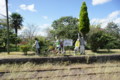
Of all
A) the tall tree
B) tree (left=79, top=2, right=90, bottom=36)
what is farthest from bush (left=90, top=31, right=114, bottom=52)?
the tall tree

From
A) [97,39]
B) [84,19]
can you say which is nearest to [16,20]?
[97,39]

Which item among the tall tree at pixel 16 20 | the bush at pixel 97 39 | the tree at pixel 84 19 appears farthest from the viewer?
the tall tree at pixel 16 20

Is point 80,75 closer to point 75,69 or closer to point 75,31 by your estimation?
point 75,69

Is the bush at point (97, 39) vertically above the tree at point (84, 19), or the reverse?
the tree at point (84, 19)

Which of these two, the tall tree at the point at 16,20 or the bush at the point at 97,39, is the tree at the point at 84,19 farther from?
the tall tree at the point at 16,20

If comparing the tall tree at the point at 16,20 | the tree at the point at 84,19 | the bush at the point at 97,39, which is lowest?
the bush at the point at 97,39

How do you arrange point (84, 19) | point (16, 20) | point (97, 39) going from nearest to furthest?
point (84, 19) → point (97, 39) → point (16, 20)

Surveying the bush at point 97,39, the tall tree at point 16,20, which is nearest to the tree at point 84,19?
the bush at point 97,39

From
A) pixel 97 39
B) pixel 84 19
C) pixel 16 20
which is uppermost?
pixel 16 20

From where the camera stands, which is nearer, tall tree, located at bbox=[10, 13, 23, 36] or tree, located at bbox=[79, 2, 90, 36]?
tree, located at bbox=[79, 2, 90, 36]

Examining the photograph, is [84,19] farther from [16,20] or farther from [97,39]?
[16,20]

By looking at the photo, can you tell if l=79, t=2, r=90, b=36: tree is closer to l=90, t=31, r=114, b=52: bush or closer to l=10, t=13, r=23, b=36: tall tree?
l=90, t=31, r=114, b=52: bush

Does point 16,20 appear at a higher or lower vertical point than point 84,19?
higher

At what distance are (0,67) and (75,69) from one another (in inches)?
144
